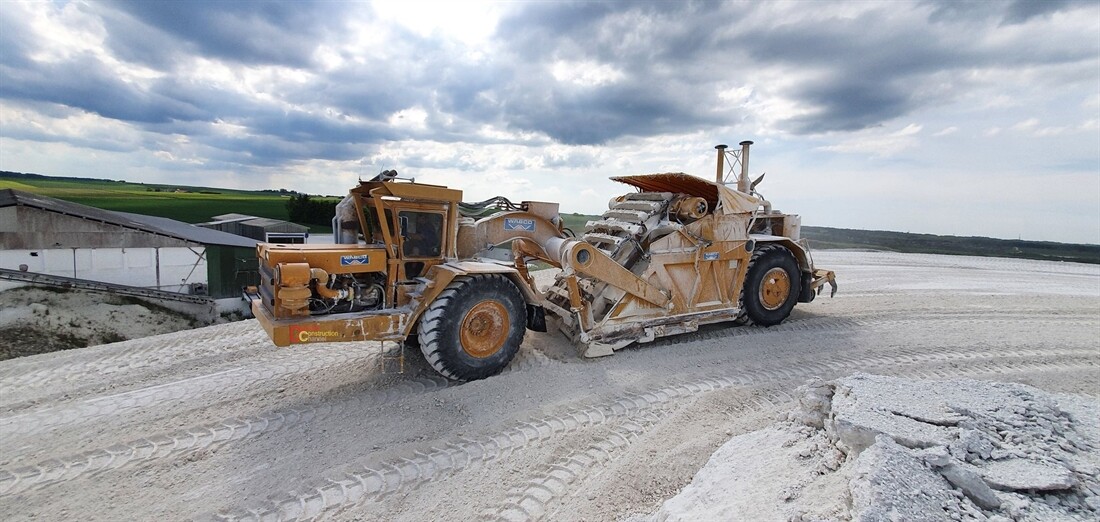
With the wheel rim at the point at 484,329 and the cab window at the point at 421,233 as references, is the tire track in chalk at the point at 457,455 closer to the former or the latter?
the wheel rim at the point at 484,329

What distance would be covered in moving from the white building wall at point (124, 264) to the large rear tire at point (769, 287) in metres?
15.2

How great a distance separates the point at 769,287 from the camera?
682 centimetres

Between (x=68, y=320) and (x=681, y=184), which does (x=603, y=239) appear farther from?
(x=68, y=320)

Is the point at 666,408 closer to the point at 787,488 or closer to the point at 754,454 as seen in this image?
the point at 754,454

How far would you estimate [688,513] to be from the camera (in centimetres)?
259

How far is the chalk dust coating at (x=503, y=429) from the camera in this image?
109 inches

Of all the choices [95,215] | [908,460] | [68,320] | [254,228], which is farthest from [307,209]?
[908,460]

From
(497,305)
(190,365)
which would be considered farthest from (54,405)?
(497,305)

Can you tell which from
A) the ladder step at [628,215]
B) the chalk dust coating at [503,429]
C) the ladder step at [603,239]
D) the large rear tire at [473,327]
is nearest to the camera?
the chalk dust coating at [503,429]

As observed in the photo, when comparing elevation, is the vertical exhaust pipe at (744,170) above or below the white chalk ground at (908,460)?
above

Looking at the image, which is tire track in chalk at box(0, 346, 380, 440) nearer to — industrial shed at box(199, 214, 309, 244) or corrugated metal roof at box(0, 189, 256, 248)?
corrugated metal roof at box(0, 189, 256, 248)

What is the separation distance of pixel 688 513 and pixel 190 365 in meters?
5.20

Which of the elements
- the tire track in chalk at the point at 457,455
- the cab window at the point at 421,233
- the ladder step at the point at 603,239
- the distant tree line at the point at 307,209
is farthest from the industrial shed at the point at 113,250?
the tire track in chalk at the point at 457,455

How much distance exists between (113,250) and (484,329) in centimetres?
1380
